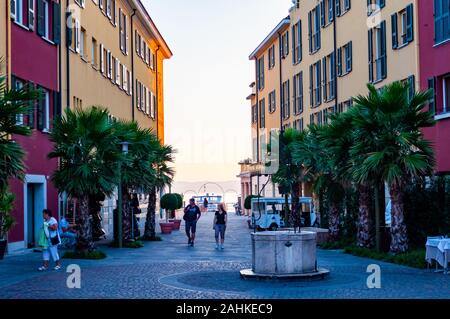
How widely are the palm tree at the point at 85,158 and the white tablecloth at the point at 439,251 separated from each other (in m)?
9.69

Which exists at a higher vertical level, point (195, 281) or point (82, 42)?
point (82, 42)

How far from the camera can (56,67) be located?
32.8m

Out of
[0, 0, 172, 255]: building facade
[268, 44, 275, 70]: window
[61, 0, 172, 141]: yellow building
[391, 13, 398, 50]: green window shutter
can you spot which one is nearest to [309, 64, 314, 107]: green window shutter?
[61, 0, 172, 141]: yellow building

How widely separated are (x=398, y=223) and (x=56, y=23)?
15.8 meters

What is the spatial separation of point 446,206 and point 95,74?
21.0 meters

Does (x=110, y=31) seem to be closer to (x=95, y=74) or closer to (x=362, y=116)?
(x=95, y=74)

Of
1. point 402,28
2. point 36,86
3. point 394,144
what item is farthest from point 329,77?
point 394,144

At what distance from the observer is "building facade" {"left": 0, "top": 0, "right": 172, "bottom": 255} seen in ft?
92.5

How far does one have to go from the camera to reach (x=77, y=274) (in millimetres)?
19719

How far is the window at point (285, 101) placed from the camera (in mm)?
60531

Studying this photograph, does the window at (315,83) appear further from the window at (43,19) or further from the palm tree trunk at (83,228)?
the palm tree trunk at (83,228)

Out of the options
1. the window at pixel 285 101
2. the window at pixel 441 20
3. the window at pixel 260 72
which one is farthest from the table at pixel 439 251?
the window at pixel 260 72

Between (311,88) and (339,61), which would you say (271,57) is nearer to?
(311,88)

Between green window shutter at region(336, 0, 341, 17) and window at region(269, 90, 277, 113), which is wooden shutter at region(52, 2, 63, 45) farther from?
window at region(269, 90, 277, 113)
